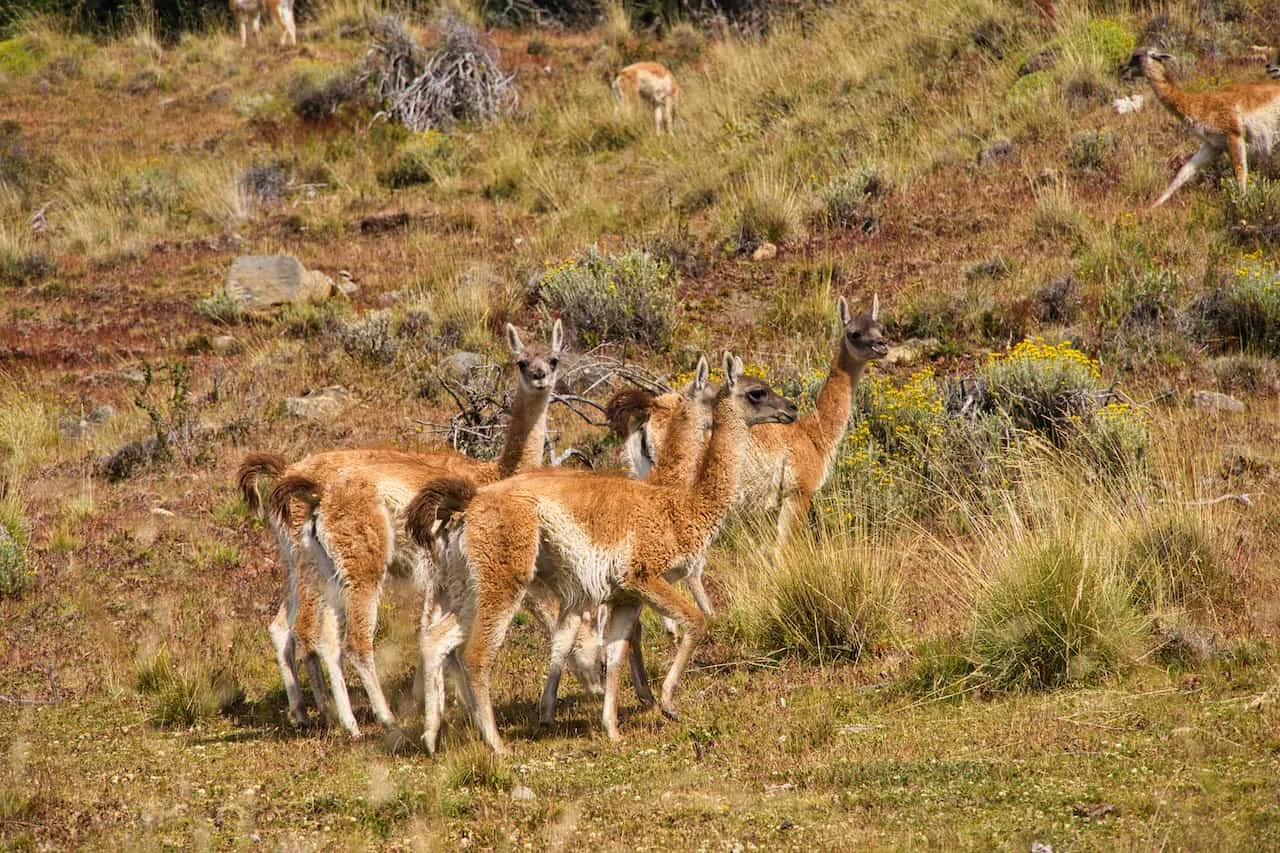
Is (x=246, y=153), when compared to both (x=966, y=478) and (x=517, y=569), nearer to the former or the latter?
(x=966, y=478)

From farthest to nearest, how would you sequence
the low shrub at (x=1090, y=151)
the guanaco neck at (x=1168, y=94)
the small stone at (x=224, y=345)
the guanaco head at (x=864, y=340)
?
the low shrub at (x=1090, y=151) → the small stone at (x=224, y=345) → the guanaco neck at (x=1168, y=94) → the guanaco head at (x=864, y=340)

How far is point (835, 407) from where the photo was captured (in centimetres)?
1121

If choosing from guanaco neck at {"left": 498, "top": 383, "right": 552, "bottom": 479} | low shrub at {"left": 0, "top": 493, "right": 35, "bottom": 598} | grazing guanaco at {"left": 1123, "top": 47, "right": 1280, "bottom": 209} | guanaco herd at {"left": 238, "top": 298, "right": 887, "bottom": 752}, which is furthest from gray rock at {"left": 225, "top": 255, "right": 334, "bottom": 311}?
grazing guanaco at {"left": 1123, "top": 47, "right": 1280, "bottom": 209}

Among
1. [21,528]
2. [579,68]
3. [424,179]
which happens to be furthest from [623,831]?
[579,68]

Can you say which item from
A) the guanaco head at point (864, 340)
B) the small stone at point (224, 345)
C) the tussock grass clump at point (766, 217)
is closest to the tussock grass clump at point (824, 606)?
the guanaco head at point (864, 340)

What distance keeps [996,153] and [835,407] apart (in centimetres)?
955

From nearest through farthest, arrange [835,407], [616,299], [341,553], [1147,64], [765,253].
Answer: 1. [341,553]
2. [835,407]
3. [616,299]
4. [1147,64]
5. [765,253]

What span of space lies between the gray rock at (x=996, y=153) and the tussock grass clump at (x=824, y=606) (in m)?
11.3

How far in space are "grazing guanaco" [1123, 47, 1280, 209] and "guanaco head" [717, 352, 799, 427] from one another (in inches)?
396

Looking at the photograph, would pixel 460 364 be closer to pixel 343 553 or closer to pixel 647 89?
pixel 343 553

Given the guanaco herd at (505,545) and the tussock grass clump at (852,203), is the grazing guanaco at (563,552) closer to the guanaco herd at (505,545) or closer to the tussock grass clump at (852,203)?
the guanaco herd at (505,545)

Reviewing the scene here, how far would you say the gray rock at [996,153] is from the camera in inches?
762

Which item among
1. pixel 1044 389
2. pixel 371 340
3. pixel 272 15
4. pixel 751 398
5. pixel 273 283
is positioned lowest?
pixel 1044 389

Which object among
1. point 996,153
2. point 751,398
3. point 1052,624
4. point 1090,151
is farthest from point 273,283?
point 1052,624
